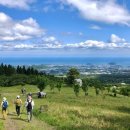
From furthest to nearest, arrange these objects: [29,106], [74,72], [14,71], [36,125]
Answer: [14,71] < [74,72] < [29,106] < [36,125]

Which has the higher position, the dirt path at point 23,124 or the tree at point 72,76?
the tree at point 72,76

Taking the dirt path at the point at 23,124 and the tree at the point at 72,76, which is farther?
Answer: the tree at the point at 72,76

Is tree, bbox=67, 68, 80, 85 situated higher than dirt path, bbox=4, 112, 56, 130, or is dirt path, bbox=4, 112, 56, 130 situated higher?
tree, bbox=67, 68, 80, 85

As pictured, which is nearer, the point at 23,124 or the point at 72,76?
the point at 23,124

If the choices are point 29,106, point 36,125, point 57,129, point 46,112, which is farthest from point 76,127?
point 46,112

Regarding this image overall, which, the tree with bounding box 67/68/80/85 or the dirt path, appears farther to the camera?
the tree with bounding box 67/68/80/85

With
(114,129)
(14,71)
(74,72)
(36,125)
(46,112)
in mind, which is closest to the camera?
(114,129)

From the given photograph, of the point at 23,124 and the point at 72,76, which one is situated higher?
the point at 72,76

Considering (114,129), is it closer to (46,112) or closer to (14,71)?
(46,112)

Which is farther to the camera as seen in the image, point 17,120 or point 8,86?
point 8,86

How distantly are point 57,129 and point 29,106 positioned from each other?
662 centimetres

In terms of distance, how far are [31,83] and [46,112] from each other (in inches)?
3220

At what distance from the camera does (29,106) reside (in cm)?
3697

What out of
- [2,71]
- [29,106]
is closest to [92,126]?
[29,106]
